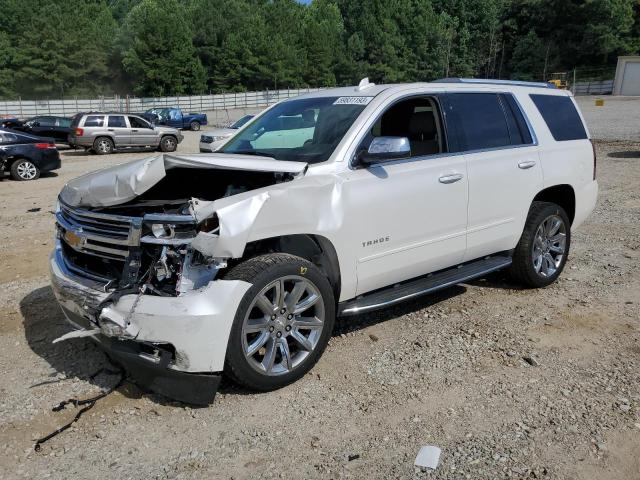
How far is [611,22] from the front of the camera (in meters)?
74.3

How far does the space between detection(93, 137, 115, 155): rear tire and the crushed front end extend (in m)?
19.4

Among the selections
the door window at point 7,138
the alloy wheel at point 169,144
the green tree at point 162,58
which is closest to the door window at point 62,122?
the alloy wheel at point 169,144

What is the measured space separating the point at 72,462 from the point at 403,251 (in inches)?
98.1

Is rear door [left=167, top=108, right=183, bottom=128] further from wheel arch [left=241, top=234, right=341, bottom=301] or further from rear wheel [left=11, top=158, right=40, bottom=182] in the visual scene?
wheel arch [left=241, top=234, right=341, bottom=301]

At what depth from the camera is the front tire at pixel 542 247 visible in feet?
16.9

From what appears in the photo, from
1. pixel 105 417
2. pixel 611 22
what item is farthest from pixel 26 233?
pixel 611 22

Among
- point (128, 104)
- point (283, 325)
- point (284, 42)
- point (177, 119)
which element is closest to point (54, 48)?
point (128, 104)

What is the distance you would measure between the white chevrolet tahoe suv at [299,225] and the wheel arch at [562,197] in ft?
0.32

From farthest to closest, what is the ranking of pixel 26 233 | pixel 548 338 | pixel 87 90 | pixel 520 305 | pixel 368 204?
1. pixel 87 90
2. pixel 26 233
3. pixel 520 305
4. pixel 548 338
5. pixel 368 204

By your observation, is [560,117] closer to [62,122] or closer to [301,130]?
[301,130]

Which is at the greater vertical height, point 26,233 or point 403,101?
point 403,101

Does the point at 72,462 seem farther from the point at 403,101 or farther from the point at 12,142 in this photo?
the point at 12,142

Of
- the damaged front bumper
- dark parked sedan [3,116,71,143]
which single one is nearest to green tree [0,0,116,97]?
dark parked sedan [3,116,71,143]

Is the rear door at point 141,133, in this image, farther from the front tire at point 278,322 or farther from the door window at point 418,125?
the front tire at point 278,322
